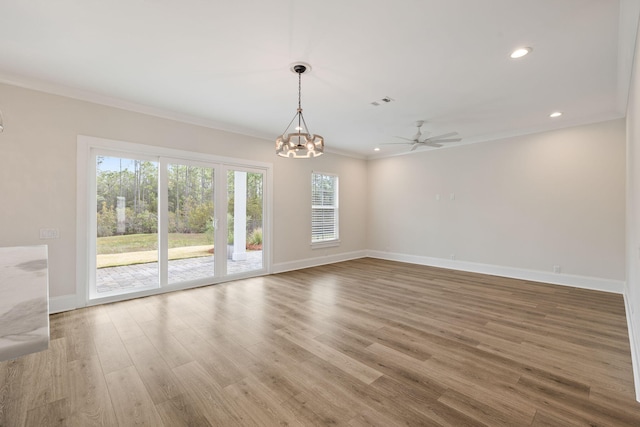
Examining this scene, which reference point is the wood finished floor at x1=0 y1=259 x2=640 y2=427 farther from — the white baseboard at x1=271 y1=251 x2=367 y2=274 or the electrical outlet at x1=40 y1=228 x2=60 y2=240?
the white baseboard at x1=271 y1=251 x2=367 y2=274

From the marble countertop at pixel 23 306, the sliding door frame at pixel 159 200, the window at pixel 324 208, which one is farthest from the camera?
the window at pixel 324 208

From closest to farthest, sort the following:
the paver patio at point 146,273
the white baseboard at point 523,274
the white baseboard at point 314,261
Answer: the paver patio at point 146,273
the white baseboard at point 523,274
the white baseboard at point 314,261

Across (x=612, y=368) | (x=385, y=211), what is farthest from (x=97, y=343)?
(x=385, y=211)

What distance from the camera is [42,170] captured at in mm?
3461

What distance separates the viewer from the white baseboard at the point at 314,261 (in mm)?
5971

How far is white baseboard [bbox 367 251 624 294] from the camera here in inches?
179

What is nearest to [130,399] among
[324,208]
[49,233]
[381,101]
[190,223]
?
[49,233]

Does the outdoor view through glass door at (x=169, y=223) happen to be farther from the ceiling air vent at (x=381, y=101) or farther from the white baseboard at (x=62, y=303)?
the ceiling air vent at (x=381, y=101)

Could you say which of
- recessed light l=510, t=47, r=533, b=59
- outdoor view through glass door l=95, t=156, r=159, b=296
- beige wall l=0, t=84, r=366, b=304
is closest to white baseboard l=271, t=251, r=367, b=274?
outdoor view through glass door l=95, t=156, r=159, b=296

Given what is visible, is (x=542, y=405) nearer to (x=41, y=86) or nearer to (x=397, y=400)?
(x=397, y=400)

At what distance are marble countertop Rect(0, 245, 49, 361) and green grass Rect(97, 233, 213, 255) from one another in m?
2.57

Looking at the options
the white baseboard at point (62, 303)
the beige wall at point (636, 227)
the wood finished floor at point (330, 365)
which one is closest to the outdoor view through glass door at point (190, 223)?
the wood finished floor at point (330, 365)

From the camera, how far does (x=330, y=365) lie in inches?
93.0

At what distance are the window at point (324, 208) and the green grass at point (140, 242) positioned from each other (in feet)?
8.82
